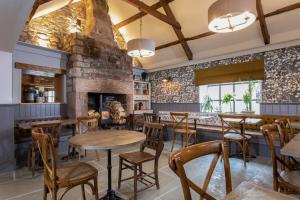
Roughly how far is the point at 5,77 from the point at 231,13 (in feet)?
11.8

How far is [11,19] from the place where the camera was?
2625 millimetres

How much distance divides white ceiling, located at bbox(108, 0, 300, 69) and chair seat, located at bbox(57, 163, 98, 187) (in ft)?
15.4

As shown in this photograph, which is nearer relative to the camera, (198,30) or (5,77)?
(5,77)

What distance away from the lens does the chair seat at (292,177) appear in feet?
5.16

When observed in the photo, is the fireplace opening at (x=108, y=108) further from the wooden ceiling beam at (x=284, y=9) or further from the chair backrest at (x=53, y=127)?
the wooden ceiling beam at (x=284, y=9)

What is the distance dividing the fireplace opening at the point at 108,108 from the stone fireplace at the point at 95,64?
0.31m

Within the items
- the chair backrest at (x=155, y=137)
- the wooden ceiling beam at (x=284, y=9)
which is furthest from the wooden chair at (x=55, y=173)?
the wooden ceiling beam at (x=284, y=9)

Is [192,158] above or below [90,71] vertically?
below

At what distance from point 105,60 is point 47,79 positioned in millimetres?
1740

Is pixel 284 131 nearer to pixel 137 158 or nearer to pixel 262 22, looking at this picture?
pixel 137 158

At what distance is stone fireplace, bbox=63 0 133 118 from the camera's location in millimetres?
4793

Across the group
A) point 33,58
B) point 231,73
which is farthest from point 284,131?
point 33,58

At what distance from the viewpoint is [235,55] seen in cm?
529

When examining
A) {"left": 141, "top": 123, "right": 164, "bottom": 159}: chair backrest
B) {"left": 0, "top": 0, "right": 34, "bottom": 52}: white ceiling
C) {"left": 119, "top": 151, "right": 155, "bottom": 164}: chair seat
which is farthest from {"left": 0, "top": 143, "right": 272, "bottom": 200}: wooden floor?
{"left": 0, "top": 0, "right": 34, "bottom": 52}: white ceiling
